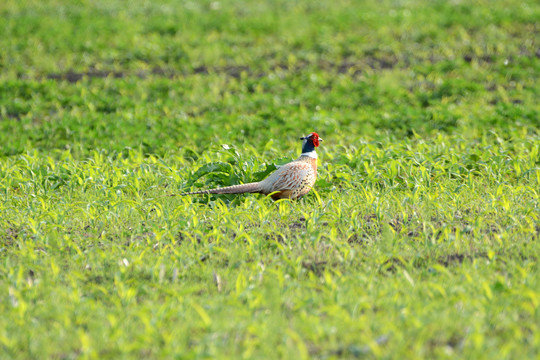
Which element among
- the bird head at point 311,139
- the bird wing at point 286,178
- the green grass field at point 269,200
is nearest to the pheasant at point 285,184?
the bird wing at point 286,178

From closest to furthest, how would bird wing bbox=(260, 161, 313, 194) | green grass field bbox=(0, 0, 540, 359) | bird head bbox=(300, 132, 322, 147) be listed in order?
green grass field bbox=(0, 0, 540, 359)
bird wing bbox=(260, 161, 313, 194)
bird head bbox=(300, 132, 322, 147)

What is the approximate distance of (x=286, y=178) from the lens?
Result: 6398 mm

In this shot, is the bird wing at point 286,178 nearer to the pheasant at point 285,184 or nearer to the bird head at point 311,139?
the pheasant at point 285,184

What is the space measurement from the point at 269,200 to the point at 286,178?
0.47m

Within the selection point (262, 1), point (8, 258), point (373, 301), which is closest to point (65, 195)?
point (8, 258)

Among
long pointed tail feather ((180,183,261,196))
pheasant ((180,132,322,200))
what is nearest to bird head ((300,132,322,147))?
pheasant ((180,132,322,200))

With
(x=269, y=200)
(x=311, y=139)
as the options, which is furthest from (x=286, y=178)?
(x=311, y=139)

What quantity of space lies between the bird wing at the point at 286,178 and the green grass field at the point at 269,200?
0.59ft

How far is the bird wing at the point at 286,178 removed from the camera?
21.0 ft

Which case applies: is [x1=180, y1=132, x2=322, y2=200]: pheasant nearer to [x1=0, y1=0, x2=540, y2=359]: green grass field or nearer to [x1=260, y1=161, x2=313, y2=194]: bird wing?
[x1=260, y1=161, x2=313, y2=194]: bird wing

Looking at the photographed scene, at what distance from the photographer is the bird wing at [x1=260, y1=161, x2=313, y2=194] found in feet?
21.0

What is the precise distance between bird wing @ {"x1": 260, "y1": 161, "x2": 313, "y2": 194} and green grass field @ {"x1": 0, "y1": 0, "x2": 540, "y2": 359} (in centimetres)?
18

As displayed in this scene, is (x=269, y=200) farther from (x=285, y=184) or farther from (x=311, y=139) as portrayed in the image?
(x=311, y=139)

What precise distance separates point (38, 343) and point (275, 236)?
2.29 metres
